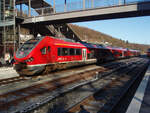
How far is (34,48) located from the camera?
10.7 metres

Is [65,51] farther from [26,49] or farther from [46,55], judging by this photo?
[26,49]

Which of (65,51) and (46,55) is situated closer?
(46,55)

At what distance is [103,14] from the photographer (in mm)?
16859

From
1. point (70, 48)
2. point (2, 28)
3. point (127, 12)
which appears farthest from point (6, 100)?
point (2, 28)

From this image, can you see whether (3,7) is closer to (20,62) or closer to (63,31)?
(63,31)

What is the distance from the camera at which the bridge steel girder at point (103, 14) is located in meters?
15.5

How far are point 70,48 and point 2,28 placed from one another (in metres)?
11.0

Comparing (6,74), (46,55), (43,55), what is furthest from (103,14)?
(6,74)

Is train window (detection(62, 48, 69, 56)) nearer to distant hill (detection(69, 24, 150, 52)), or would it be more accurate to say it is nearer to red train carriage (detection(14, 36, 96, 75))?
red train carriage (detection(14, 36, 96, 75))

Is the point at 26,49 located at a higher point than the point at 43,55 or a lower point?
higher

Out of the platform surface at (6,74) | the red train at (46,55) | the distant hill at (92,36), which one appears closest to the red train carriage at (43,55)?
the red train at (46,55)

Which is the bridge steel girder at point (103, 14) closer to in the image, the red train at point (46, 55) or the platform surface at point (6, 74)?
the red train at point (46, 55)

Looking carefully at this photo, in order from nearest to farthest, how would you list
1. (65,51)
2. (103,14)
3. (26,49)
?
(26,49)
(65,51)
(103,14)

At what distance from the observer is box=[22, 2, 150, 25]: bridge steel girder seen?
15.5m
